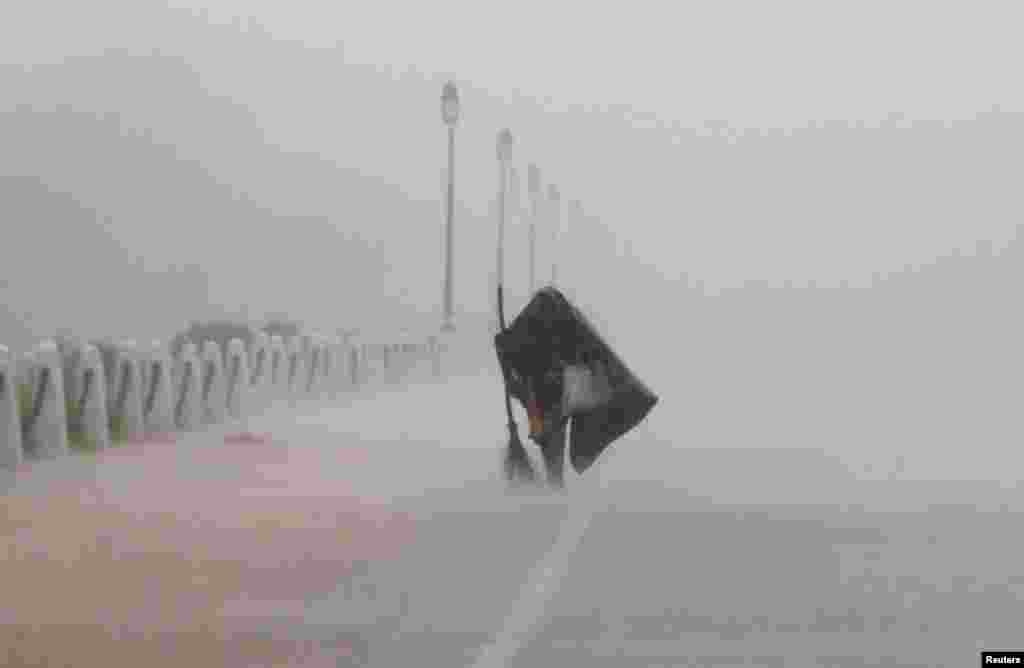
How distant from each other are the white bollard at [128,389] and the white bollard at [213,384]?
3.61m

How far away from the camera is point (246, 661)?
9742mm

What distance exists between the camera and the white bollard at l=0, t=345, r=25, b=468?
19703 millimetres

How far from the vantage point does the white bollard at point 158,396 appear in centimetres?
2600

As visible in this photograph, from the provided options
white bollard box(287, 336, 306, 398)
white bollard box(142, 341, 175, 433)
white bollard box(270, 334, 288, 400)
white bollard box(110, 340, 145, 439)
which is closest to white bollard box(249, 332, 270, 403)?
white bollard box(270, 334, 288, 400)

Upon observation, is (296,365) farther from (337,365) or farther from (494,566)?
(494,566)

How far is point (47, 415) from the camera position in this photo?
70.9 feet

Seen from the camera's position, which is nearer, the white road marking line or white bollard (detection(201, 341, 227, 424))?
the white road marking line

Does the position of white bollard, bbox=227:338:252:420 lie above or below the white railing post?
above

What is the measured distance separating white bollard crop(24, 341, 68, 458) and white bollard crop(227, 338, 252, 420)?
8.77 meters

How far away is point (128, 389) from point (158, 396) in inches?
44.3

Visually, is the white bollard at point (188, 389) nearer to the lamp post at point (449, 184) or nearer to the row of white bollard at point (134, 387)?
the row of white bollard at point (134, 387)

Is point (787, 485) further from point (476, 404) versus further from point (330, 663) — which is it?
point (476, 404)

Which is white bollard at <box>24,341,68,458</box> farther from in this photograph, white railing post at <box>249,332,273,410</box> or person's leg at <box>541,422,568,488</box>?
white railing post at <box>249,332,273,410</box>

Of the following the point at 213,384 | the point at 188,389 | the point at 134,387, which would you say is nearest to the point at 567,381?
the point at 134,387
